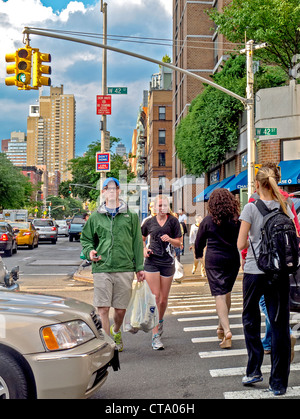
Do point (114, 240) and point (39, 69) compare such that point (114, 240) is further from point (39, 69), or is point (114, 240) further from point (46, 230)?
point (46, 230)

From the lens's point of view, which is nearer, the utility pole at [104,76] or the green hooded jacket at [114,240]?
the green hooded jacket at [114,240]

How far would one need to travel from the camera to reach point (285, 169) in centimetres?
2045

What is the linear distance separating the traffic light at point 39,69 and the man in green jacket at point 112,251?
8.71 m

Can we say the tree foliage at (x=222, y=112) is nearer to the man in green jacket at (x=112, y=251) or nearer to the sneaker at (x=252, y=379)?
the man in green jacket at (x=112, y=251)

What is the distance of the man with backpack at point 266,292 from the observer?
4543mm

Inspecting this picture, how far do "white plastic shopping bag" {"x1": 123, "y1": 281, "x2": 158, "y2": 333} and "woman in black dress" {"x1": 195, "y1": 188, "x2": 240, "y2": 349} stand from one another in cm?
84

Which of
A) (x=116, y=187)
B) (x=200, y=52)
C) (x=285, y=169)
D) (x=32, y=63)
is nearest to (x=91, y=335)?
(x=116, y=187)

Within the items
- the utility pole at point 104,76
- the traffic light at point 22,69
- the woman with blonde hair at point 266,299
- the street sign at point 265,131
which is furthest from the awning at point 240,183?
the woman with blonde hair at point 266,299

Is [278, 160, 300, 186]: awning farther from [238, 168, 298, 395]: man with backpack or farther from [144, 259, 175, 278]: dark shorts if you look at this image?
Answer: [238, 168, 298, 395]: man with backpack

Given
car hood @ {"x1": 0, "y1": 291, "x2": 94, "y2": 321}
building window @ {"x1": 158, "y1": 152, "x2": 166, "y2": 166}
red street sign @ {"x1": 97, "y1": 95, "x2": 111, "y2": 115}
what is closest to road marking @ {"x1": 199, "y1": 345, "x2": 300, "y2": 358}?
car hood @ {"x1": 0, "y1": 291, "x2": 94, "y2": 321}

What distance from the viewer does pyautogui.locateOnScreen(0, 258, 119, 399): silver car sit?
3.58 m

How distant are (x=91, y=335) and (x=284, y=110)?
19.0m

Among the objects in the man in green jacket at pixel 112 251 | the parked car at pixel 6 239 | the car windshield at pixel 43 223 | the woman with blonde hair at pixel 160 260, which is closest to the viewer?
the man in green jacket at pixel 112 251
